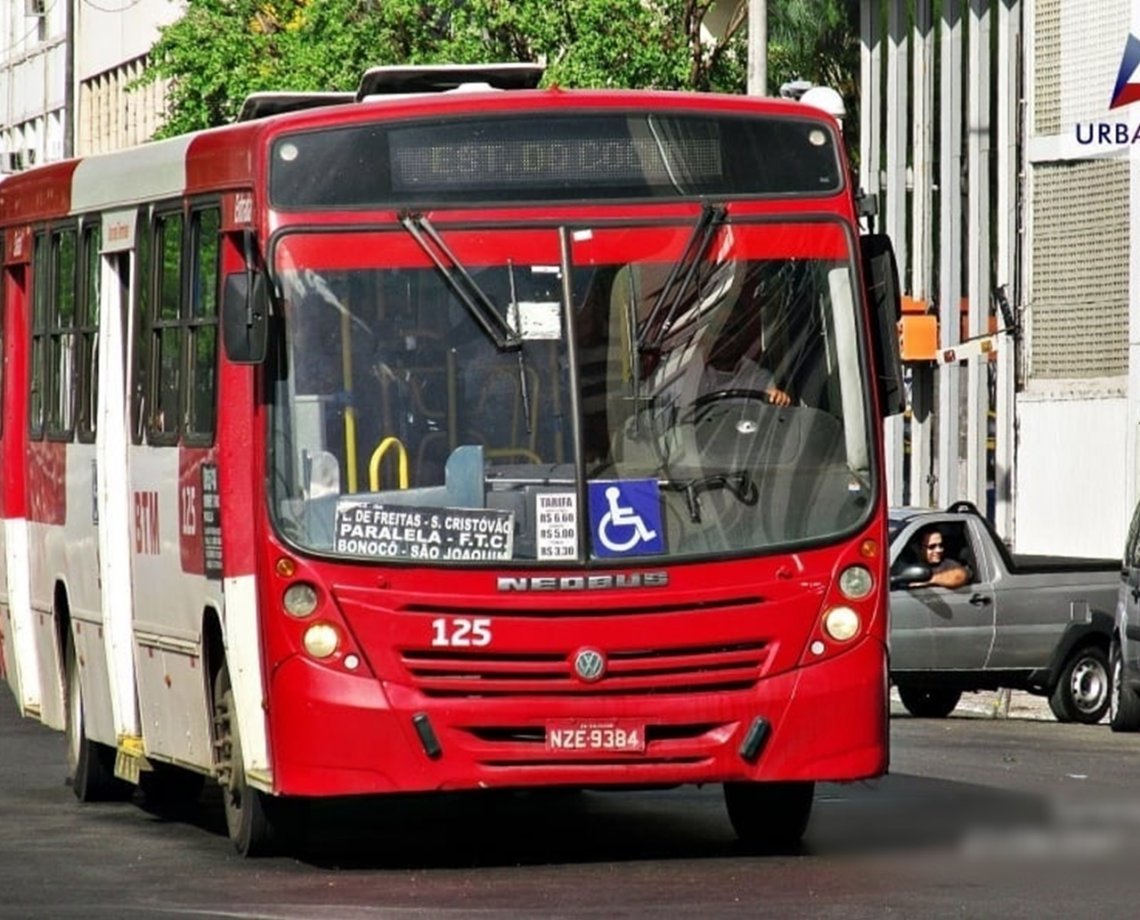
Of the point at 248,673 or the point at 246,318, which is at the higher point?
the point at 246,318

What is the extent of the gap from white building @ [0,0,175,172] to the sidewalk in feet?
123

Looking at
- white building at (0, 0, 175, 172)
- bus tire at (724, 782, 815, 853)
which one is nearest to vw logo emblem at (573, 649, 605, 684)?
bus tire at (724, 782, 815, 853)

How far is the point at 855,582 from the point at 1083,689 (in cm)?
1265

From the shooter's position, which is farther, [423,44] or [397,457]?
[423,44]

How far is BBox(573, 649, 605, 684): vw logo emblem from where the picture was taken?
41.9ft

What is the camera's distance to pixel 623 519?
12883mm

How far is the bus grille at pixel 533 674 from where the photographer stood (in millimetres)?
12766

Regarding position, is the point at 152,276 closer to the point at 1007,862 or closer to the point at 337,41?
the point at 1007,862

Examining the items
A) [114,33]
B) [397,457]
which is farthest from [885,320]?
[114,33]

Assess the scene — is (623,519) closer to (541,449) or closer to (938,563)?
(541,449)

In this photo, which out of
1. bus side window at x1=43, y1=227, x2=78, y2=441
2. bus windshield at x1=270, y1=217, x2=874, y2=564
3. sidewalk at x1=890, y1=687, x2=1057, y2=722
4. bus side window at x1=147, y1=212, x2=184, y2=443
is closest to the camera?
bus windshield at x1=270, y1=217, x2=874, y2=564

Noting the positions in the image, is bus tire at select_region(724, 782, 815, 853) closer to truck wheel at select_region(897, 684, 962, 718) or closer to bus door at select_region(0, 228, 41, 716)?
bus door at select_region(0, 228, 41, 716)

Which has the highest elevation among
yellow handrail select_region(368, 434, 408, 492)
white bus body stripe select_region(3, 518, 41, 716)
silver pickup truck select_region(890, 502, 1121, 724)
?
yellow handrail select_region(368, 434, 408, 492)

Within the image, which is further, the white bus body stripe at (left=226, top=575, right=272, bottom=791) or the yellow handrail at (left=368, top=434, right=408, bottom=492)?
the white bus body stripe at (left=226, top=575, right=272, bottom=791)
